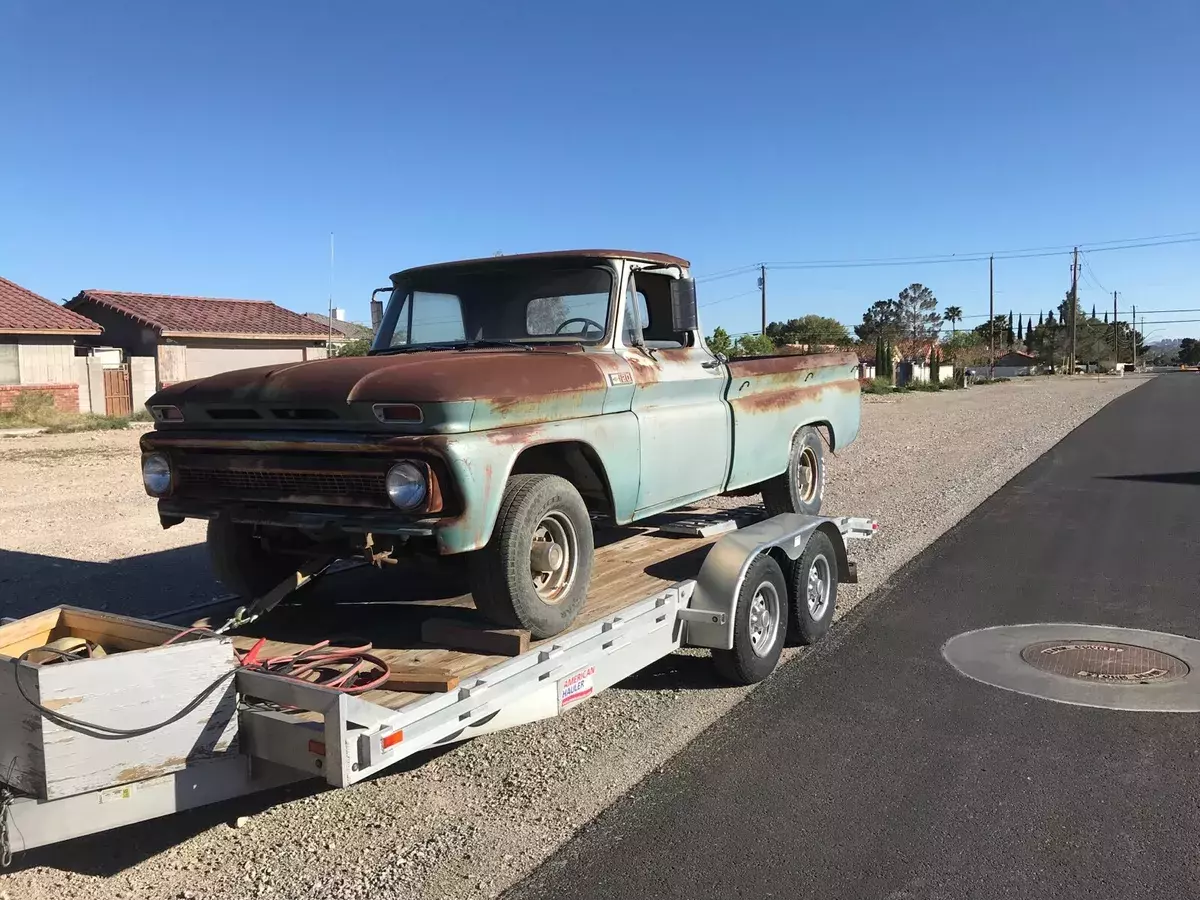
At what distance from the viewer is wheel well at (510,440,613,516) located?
459 cm

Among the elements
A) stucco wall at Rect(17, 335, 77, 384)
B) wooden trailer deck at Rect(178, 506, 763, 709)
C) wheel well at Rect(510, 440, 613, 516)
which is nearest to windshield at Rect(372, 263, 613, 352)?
wheel well at Rect(510, 440, 613, 516)

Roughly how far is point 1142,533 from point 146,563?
31.4 ft

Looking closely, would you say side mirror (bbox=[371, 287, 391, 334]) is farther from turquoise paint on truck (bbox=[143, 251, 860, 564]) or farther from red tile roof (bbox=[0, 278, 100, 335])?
red tile roof (bbox=[0, 278, 100, 335])

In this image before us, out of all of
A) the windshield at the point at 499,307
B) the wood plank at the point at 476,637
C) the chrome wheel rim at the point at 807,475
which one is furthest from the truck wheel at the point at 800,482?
the wood plank at the point at 476,637

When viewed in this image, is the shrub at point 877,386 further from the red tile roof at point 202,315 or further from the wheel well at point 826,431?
the wheel well at point 826,431

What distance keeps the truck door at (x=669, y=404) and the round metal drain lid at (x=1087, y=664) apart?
1961 millimetres

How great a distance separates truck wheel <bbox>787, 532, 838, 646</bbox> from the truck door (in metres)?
0.71

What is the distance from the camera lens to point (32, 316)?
80.5 feet

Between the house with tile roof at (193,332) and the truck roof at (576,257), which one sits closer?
the truck roof at (576,257)

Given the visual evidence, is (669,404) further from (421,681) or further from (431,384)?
(421,681)

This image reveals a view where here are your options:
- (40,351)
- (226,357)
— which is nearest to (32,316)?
(40,351)

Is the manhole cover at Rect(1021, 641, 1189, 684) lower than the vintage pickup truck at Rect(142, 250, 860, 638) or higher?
lower

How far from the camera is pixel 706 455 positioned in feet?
18.8

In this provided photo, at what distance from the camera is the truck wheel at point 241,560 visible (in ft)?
15.9
